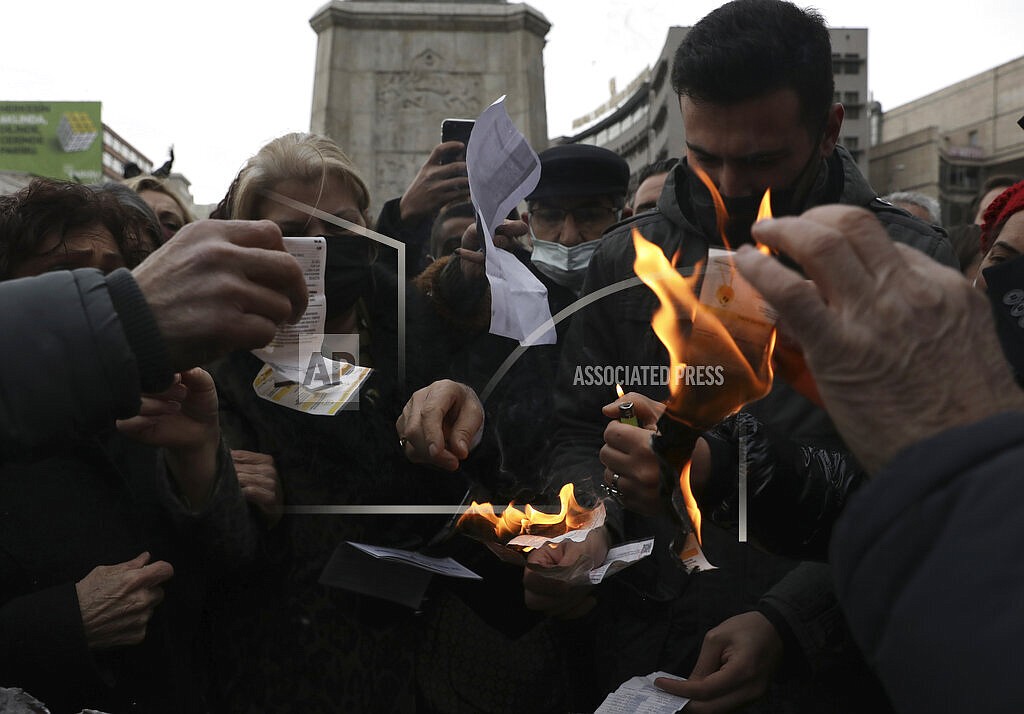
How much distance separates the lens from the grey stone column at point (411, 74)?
8.53m

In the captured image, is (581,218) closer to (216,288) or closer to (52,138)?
(216,288)

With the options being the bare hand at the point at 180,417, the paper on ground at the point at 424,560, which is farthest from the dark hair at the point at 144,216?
the paper on ground at the point at 424,560

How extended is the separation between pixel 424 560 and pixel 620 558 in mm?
477

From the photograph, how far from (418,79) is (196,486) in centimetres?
711

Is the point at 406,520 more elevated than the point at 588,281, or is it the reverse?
the point at 588,281

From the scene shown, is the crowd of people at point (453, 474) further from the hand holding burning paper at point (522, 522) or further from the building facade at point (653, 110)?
the building facade at point (653, 110)

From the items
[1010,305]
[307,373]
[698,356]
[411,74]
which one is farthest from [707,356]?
[411,74]

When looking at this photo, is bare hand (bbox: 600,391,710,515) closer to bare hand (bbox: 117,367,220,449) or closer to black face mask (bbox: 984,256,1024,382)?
black face mask (bbox: 984,256,1024,382)

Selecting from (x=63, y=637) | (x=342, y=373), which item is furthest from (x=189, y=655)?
(x=342, y=373)

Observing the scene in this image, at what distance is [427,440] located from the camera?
2.11m

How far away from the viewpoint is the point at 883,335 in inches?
36.9

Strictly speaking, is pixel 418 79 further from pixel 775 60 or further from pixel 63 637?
pixel 63 637

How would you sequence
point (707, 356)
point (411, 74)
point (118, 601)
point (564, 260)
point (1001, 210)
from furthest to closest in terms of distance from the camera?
point (411, 74), point (564, 260), point (1001, 210), point (118, 601), point (707, 356)

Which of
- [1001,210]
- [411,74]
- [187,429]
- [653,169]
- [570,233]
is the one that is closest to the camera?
[187,429]
